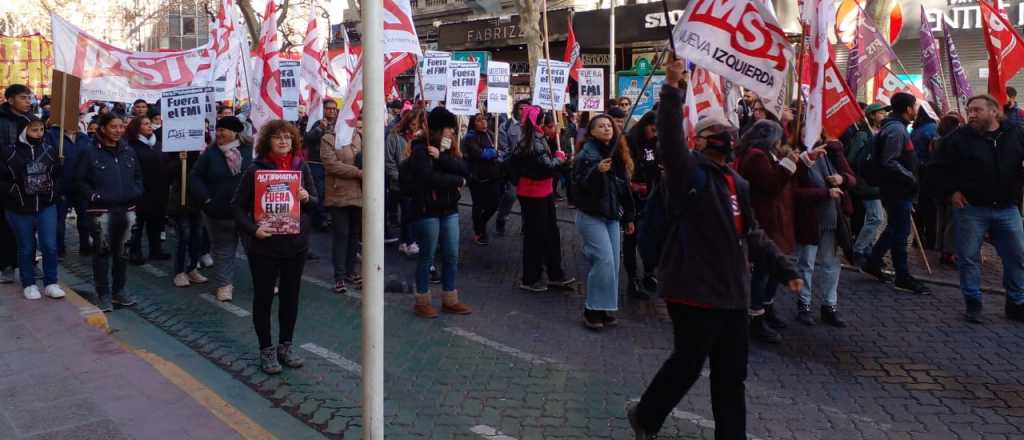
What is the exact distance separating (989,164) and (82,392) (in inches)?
282

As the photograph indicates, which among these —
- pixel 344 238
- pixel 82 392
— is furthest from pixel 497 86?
pixel 82 392

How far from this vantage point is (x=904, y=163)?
343 inches

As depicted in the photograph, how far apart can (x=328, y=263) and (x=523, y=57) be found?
21.5 metres

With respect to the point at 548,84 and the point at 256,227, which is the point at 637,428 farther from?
the point at 548,84

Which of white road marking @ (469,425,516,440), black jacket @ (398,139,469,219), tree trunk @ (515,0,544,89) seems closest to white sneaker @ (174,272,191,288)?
black jacket @ (398,139,469,219)

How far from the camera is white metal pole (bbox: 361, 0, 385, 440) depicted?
3.98 metres

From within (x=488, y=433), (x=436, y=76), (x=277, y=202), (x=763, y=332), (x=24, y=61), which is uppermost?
(x=24, y=61)

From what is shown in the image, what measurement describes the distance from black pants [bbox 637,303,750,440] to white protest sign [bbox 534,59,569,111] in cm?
793

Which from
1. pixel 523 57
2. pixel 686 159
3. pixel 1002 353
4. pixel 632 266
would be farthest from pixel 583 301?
pixel 523 57

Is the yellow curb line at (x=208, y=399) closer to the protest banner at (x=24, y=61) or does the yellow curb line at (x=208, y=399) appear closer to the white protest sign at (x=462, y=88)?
the white protest sign at (x=462, y=88)

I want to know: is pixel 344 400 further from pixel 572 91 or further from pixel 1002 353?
pixel 572 91

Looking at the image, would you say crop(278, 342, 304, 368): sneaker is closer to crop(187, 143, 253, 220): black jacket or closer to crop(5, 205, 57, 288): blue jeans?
crop(187, 143, 253, 220): black jacket

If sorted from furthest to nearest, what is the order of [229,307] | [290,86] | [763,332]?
[290,86] → [229,307] → [763,332]

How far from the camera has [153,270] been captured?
10.1 m
